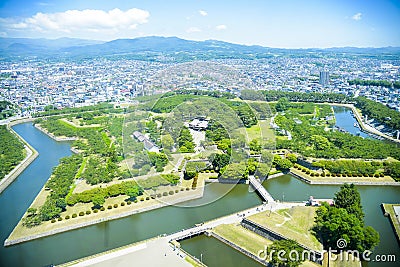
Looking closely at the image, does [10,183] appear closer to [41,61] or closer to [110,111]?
[110,111]

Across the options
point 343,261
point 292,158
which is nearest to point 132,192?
point 343,261

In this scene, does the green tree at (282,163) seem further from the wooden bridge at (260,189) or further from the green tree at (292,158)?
the wooden bridge at (260,189)

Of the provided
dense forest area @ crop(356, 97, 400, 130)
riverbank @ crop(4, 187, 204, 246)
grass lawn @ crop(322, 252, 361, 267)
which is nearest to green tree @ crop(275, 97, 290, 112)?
dense forest area @ crop(356, 97, 400, 130)

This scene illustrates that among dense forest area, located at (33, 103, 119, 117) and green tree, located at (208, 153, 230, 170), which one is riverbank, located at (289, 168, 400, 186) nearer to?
green tree, located at (208, 153, 230, 170)

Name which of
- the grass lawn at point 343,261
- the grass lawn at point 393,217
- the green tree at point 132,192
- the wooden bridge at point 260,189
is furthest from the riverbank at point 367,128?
the green tree at point 132,192

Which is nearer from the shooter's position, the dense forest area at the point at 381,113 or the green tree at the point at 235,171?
the green tree at the point at 235,171

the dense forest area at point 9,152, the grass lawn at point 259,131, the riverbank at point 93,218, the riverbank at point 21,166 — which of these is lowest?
the riverbank at point 21,166
